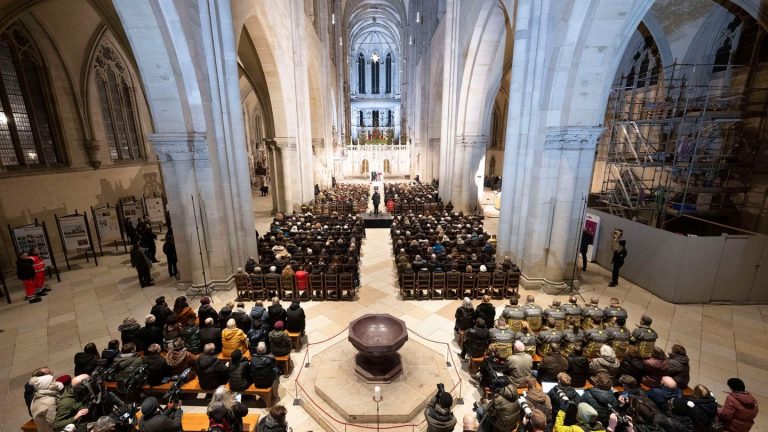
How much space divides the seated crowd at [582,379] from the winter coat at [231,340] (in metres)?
3.84

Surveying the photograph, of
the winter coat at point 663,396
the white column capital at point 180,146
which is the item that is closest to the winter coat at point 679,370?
the winter coat at point 663,396

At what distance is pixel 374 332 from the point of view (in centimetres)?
650

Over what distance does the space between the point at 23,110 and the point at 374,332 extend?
55.9 ft

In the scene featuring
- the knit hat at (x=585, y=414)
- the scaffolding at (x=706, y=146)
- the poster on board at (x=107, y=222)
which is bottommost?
the knit hat at (x=585, y=414)

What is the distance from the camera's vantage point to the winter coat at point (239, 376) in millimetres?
5457

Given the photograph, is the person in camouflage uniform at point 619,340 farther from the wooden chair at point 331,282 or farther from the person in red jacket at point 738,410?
the wooden chair at point 331,282

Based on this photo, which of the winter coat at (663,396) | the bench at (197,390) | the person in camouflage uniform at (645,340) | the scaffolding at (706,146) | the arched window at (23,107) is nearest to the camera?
the winter coat at (663,396)

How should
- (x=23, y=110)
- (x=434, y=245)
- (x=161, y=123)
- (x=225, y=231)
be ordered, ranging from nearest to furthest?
(x=161, y=123) → (x=225, y=231) → (x=434, y=245) → (x=23, y=110)

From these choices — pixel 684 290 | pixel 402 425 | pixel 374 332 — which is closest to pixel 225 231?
pixel 374 332

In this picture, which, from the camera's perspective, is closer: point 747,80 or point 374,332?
point 374,332

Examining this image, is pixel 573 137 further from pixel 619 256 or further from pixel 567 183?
pixel 619 256

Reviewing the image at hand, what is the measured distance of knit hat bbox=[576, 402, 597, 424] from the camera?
4301 millimetres

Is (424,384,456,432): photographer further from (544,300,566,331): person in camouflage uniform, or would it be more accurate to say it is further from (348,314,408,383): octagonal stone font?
(544,300,566,331): person in camouflage uniform

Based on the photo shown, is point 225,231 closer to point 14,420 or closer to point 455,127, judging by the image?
point 14,420
